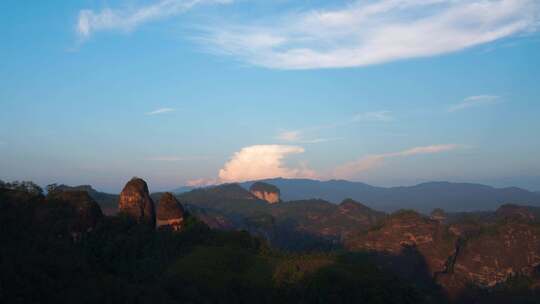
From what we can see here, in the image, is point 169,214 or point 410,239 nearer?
point 169,214

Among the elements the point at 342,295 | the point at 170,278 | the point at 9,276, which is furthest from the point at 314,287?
the point at 9,276

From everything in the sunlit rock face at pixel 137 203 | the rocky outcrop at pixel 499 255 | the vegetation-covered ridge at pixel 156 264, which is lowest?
the rocky outcrop at pixel 499 255

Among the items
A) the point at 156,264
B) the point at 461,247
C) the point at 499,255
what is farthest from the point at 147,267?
the point at 461,247

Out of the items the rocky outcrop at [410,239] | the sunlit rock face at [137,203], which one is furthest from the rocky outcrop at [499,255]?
the sunlit rock face at [137,203]

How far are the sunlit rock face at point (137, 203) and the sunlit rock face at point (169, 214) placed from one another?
66cm

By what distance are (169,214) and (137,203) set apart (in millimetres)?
3111

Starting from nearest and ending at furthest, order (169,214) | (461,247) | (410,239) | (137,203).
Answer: (137,203)
(169,214)
(461,247)
(410,239)

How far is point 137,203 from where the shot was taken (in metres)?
44.6

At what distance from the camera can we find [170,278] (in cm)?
2897

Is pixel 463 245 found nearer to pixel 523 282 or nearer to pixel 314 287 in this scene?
pixel 523 282

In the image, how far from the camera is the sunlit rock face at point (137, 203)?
44.0 m

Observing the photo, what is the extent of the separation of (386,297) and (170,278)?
1435 centimetres

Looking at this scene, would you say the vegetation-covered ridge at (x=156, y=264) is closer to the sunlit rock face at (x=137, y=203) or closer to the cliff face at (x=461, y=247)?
the sunlit rock face at (x=137, y=203)

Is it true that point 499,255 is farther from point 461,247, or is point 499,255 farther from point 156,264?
point 156,264
